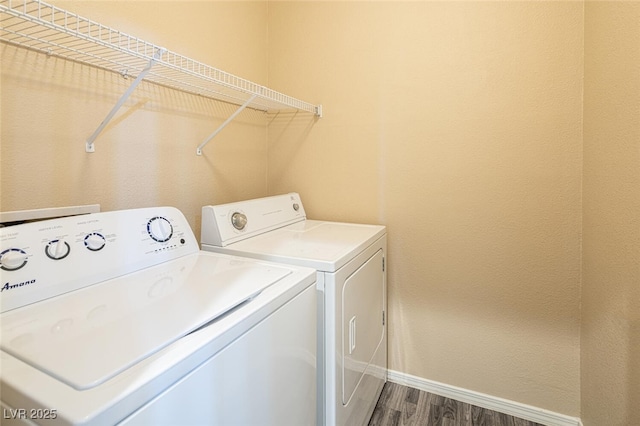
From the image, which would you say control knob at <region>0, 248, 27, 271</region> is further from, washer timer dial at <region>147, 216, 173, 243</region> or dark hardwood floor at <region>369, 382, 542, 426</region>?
dark hardwood floor at <region>369, 382, 542, 426</region>

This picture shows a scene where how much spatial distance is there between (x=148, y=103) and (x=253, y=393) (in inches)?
50.5

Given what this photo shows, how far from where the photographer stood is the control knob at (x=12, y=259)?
2.67ft

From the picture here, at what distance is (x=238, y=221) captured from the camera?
5.13 feet

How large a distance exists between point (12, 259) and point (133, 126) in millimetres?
747

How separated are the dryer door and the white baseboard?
37cm

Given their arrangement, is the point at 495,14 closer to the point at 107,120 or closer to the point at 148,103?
the point at 148,103

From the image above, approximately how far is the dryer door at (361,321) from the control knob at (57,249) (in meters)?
0.91

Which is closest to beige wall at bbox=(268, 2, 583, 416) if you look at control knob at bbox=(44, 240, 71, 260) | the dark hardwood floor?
the dark hardwood floor

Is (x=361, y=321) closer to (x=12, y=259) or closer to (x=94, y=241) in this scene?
(x=94, y=241)

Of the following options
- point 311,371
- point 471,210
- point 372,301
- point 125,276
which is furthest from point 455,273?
point 125,276

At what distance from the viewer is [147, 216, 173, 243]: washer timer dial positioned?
120cm

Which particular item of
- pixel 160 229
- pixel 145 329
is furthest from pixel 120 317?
pixel 160 229

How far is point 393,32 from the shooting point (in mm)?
1868

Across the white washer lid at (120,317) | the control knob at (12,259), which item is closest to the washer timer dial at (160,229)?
the white washer lid at (120,317)
